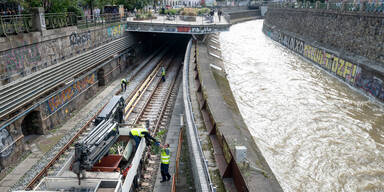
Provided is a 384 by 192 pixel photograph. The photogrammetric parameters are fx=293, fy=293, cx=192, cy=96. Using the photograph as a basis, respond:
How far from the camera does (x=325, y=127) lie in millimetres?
17672

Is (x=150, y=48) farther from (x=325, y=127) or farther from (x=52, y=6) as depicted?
(x=325, y=127)

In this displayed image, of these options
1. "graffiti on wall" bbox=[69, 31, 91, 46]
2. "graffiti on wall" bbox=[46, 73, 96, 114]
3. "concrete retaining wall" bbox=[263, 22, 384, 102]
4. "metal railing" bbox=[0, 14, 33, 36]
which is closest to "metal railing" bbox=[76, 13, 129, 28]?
"graffiti on wall" bbox=[69, 31, 91, 46]

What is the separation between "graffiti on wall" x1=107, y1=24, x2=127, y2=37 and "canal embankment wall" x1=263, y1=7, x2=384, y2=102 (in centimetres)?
2050

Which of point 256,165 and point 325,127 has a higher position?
point 256,165

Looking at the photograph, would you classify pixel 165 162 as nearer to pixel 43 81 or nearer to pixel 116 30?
pixel 43 81

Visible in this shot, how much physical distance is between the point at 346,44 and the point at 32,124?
2687cm

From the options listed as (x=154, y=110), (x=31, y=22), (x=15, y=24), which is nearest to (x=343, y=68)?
(x=154, y=110)

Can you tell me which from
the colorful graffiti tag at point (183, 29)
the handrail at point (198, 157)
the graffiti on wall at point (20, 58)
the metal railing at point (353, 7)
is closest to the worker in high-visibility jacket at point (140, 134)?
the handrail at point (198, 157)

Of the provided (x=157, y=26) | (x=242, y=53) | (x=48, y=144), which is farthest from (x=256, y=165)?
(x=242, y=53)

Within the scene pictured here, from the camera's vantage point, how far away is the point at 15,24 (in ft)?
→ 44.2

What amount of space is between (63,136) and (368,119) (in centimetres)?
1819

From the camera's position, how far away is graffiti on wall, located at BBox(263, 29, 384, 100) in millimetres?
21438

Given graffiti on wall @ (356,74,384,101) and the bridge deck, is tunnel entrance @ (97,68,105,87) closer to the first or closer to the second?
the bridge deck

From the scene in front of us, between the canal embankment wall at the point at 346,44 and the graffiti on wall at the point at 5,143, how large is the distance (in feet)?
74.0
